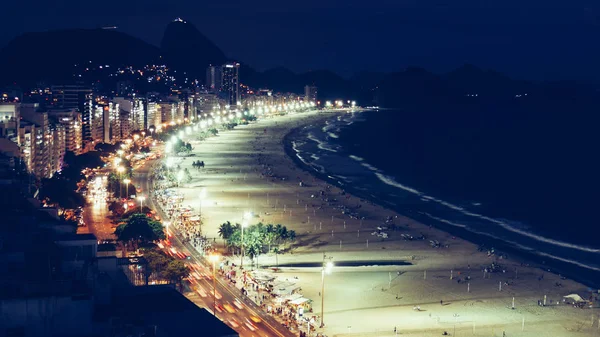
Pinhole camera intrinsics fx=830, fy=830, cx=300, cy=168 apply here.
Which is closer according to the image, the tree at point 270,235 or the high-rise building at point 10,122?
the tree at point 270,235

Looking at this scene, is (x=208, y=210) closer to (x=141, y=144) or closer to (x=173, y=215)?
(x=173, y=215)

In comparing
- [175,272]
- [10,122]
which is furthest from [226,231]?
[10,122]

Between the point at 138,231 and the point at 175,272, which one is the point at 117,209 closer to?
the point at 138,231

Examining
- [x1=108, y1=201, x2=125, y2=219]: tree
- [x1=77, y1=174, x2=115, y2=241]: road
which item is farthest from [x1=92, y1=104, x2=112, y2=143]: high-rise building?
[x1=108, y1=201, x2=125, y2=219]: tree

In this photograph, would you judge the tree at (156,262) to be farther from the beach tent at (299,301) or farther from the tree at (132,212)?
the tree at (132,212)

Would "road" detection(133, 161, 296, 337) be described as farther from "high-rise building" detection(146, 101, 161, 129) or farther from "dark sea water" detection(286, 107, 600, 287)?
"high-rise building" detection(146, 101, 161, 129)

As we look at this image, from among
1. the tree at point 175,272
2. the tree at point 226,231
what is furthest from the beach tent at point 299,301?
the tree at point 226,231

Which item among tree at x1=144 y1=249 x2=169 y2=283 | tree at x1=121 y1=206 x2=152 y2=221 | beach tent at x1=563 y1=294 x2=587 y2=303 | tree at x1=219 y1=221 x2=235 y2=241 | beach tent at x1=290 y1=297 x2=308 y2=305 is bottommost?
beach tent at x1=563 y1=294 x2=587 y2=303
